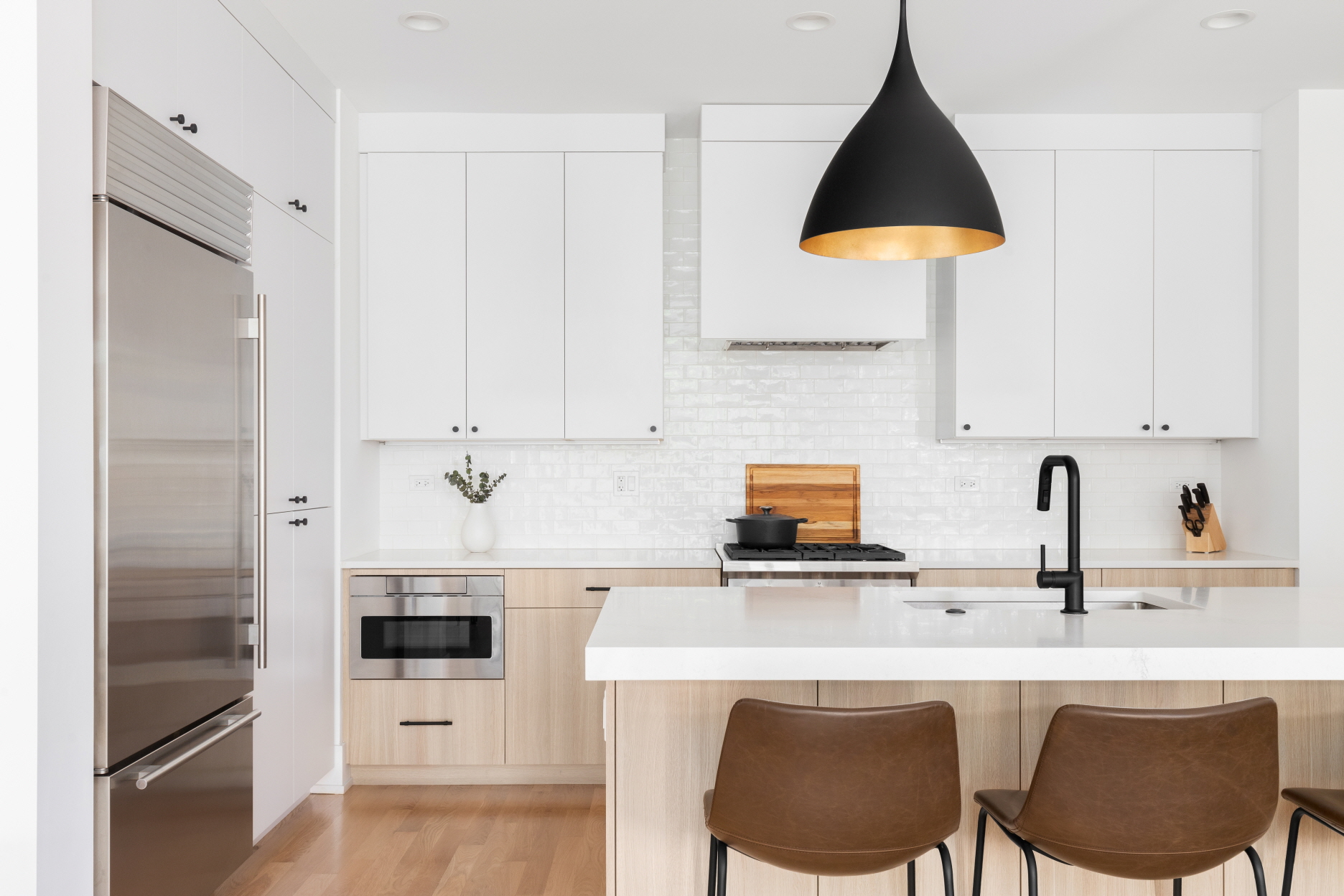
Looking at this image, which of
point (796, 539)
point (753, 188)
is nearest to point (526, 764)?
point (796, 539)

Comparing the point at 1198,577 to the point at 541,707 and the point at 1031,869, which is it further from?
the point at 541,707

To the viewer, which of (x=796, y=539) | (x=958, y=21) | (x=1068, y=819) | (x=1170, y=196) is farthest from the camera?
(x=796, y=539)

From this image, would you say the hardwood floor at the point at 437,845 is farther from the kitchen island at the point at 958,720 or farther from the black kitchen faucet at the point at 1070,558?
the black kitchen faucet at the point at 1070,558

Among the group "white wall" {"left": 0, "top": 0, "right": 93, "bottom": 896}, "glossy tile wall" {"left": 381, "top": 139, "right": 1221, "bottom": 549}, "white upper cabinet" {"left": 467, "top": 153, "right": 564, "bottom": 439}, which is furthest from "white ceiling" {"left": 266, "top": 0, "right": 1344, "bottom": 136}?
"white wall" {"left": 0, "top": 0, "right": 93, "bottom": 896}

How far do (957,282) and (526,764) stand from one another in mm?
2740

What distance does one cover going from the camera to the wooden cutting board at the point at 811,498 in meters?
4.21

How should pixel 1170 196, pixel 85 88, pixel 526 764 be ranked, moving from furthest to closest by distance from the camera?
pixel 1170 196, pixel 526 764, pixel 85 88

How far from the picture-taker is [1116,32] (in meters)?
3.18

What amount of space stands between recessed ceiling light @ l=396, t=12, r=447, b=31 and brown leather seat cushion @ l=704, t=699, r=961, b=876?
2.60m

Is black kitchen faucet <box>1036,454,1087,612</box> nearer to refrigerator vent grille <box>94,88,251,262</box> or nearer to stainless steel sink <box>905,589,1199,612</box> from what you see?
stainless steel sink <box>905,589,1199,612</box>

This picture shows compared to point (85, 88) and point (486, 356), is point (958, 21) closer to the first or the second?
point (486, 356)

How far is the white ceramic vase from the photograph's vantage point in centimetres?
402

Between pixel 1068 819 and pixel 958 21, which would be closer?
pixel 1068 819

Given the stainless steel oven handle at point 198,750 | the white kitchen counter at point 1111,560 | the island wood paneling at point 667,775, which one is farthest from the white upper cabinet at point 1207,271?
the stainless steel oven handle at point 198,750
